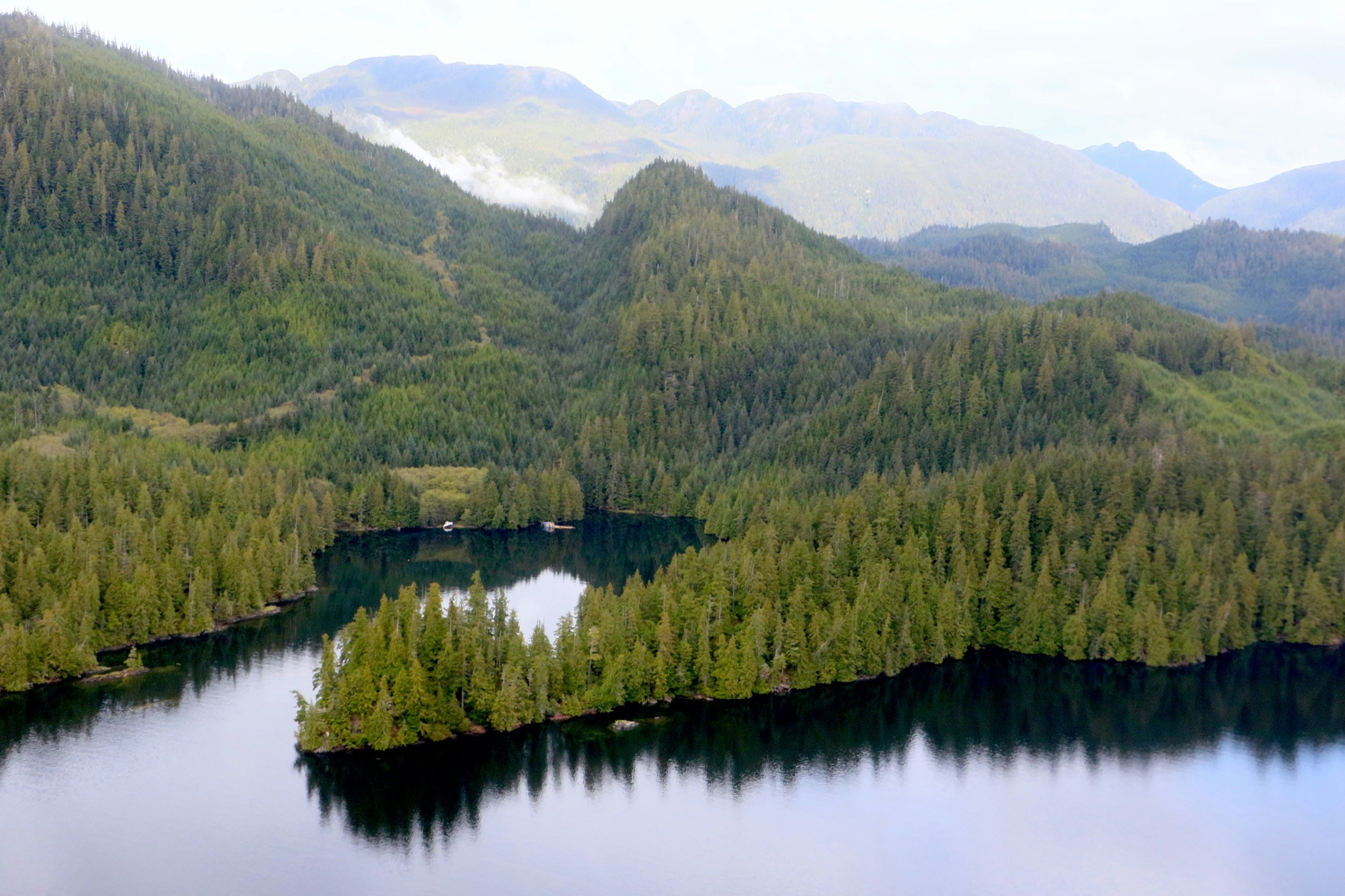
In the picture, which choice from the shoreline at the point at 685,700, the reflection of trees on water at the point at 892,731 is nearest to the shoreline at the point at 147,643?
the shoreline at the point at 685,700

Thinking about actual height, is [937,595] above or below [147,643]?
above

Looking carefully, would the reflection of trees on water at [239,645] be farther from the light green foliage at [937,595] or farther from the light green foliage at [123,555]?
the light green foliage at [937,595]

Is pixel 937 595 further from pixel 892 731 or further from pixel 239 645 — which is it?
pixel 239 645

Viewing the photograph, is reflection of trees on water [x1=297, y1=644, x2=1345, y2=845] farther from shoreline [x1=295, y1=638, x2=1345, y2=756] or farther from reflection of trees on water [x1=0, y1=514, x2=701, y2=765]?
reflection of trees on water [x1=0, y1=514, x2=701, y2=765]

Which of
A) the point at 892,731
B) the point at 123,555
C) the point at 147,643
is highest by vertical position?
the point at 123,555

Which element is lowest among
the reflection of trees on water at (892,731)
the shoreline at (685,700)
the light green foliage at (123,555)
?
the reflection of trees on water at (892,731)

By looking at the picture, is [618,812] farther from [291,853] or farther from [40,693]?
[40,693]

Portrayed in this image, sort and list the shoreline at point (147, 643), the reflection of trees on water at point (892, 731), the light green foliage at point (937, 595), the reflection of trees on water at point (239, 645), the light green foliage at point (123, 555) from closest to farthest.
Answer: the reflection of trees on water at point (892, 731)
the reflection of trees on water at point (239, 645)
the light green foliage at point (937, 595)
the shoreline at point (147, 643)
the light green foliage at point (123, 555)

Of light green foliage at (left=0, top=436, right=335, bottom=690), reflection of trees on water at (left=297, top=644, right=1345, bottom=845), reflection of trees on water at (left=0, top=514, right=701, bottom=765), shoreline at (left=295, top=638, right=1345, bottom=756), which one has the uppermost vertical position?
light green foliage at (left=0, top=436, right=335, bottom=690)

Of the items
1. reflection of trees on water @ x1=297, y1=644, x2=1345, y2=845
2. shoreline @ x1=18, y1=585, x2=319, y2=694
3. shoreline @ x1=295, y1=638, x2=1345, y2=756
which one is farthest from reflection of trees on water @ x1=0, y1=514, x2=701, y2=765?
reflection of trees on water @ x1=297, y1=644, x2=1345, y2=845

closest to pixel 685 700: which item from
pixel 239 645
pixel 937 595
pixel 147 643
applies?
pixel 937 595
